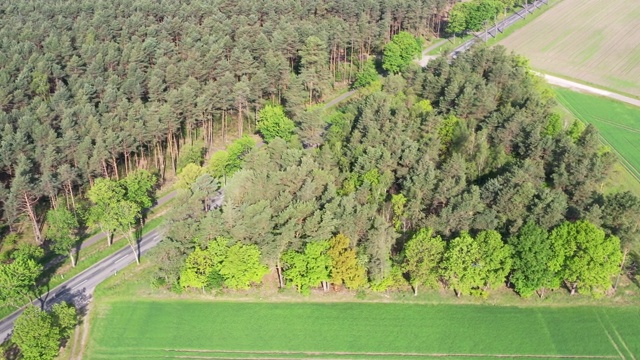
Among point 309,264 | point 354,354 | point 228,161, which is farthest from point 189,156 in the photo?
point 354,354

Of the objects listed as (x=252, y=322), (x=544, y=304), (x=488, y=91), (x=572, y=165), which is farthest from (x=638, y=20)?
(x=252, y=322)

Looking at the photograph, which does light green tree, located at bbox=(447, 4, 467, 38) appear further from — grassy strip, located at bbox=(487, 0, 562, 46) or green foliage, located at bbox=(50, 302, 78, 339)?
green foliage, located at bbox=(50, 302, 78, 339)

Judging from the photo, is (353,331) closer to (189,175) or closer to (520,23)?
(189,175)

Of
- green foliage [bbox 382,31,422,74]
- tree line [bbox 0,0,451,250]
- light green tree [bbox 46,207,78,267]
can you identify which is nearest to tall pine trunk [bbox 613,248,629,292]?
tree line [bbox 0,0,451,250]

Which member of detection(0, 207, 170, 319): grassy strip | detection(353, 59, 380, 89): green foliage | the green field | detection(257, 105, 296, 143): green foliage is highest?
detection(353, 59, 380, 89): green foliage

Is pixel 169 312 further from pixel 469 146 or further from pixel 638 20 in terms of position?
pixel 638 20
